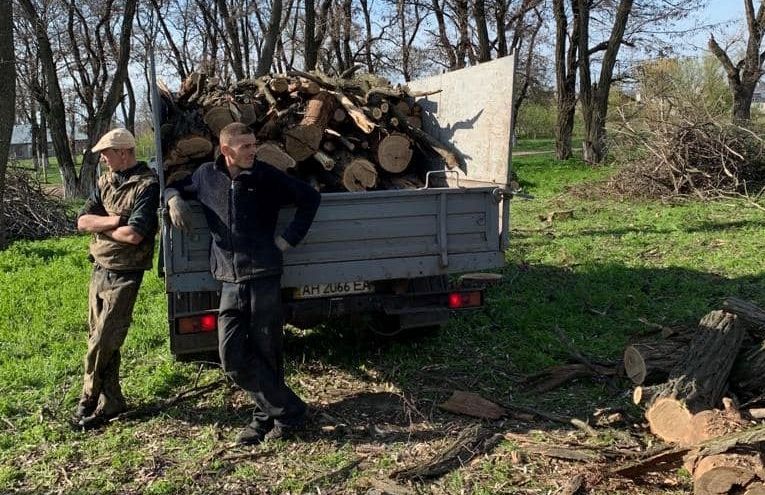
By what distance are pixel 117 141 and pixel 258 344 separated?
5.02 ft

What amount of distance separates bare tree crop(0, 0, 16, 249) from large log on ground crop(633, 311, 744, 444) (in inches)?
395

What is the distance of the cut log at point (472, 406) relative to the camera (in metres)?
4.47

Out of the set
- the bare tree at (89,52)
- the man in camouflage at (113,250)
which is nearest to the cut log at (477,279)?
the man in camouflage at (113,250)

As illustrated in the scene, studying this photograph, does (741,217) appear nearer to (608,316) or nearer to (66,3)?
(608,316)

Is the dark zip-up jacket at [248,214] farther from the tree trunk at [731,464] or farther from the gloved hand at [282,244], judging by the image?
the tree trunk at [731,464]

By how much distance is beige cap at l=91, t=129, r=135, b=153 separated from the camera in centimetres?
418

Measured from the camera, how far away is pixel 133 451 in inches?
161

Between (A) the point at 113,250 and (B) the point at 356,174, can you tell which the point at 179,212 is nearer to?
(A) the point at 113,250

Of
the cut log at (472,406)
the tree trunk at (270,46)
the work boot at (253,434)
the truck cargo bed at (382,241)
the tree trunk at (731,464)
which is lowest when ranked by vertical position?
the work boot at (253,434)

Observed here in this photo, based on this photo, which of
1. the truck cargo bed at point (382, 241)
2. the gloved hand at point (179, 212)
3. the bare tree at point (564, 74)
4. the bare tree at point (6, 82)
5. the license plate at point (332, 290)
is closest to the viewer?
the gloved hand at point (179, 212)

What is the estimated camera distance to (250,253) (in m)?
4.05

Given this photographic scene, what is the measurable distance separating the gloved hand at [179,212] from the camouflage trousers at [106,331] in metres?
0.57

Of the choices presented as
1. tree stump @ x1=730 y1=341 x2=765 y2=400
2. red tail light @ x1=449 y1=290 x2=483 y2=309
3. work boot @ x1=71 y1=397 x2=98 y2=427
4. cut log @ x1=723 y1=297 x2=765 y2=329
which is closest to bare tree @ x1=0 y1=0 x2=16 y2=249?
work boot @ x1=71 y1=397 x2=98 y2=427

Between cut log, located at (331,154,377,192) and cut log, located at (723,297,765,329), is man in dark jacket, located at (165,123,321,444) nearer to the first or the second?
cut log, located at (331,154,377,192)
